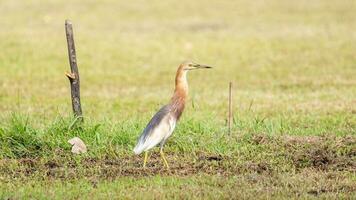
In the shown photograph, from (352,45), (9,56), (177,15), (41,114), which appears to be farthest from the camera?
(177,15)

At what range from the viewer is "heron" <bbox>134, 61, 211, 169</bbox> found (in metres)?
8.87

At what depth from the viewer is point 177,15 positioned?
2973 cm

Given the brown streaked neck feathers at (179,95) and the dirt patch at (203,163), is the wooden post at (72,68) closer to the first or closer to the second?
the dirt patch at (203,163)

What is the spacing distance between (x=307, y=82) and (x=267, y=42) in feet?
20.3

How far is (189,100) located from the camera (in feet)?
52.0

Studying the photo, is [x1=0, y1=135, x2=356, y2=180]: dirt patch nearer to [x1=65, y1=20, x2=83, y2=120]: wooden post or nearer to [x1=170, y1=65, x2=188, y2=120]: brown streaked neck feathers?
[x1=170, y1=65, x2=188, y2=120]: brown streaked neck feathers

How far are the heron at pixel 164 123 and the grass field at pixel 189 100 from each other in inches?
11.8

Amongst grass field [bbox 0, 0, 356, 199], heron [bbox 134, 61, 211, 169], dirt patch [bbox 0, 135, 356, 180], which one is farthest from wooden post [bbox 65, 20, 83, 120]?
heron [bbox 134, 61, 211, 169]

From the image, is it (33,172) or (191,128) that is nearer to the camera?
(33,172)

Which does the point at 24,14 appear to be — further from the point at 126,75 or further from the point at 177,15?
the point at 126,75

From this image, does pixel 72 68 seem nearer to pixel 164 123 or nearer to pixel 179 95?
pixel 179 95

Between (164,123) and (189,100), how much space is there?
22.6 ft

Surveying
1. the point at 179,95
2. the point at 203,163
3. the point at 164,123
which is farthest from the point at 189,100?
the point at 164,123

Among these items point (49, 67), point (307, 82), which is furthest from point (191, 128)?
point (49, 67)
